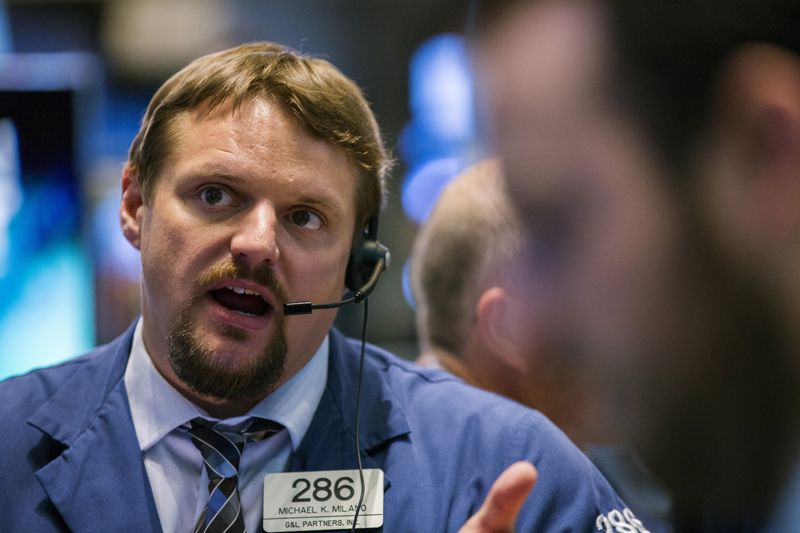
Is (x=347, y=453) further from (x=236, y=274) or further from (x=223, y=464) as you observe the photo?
(x=236, y=274)

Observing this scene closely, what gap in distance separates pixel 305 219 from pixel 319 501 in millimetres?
530

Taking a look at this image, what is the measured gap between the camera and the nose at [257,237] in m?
1.57

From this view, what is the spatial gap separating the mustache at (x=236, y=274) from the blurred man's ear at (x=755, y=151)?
1028 millimetres

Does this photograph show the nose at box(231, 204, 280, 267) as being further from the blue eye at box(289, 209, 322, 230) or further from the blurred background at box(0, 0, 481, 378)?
the blurred background at box(0, 0, 481, 378)

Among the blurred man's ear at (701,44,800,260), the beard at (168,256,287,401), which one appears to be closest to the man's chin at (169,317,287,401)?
the beard at (168,256,287,401)

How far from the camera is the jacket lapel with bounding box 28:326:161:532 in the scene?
1.56m

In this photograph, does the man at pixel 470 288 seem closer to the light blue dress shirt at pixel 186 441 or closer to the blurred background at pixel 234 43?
the light blue dress shirt at pixel 186 441

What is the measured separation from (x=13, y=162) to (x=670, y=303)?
2.84 m

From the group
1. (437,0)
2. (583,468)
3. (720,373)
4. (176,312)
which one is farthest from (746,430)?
(437,0)

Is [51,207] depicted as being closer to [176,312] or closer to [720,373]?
[176,312]

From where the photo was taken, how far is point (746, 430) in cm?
71

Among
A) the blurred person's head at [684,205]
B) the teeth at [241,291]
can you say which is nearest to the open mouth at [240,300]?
the teeth at [241,291]

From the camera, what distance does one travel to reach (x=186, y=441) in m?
1.68

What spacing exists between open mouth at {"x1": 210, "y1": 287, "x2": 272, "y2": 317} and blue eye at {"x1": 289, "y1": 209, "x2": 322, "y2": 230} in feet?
0.54
